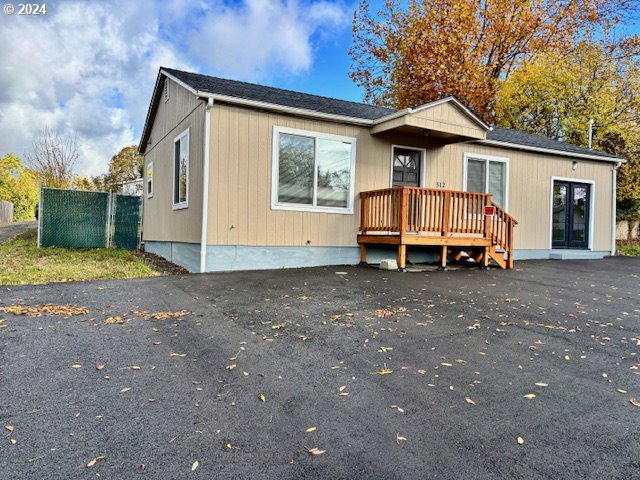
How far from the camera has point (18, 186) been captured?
1030 inches

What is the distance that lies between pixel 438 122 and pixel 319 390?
710cm

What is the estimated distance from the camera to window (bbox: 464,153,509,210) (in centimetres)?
1024

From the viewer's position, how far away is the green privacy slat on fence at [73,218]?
10.4 m

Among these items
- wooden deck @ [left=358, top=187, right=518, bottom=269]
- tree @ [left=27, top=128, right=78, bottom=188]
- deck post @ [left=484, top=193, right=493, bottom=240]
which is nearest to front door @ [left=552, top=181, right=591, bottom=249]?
wooden deck @ [left=358, top=187, right=518, bottom=269]

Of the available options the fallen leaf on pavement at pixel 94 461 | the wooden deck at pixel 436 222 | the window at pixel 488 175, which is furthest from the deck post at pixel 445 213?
the fallen leaf on pavement at pixel 94 461

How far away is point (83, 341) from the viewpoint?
342 cm

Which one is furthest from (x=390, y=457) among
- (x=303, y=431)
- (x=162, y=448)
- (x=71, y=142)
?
(x=71, y=142)

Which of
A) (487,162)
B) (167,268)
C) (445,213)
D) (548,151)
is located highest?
(548,151)

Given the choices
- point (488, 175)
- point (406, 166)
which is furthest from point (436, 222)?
point (488, 175)

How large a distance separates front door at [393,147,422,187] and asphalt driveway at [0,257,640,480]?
4855 millimetres

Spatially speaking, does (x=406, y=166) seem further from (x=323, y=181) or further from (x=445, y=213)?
(x=323, y=181)

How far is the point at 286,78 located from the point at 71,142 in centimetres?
1068

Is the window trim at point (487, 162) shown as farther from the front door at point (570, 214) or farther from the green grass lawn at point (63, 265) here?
the green grass lawn at point (63, 265)

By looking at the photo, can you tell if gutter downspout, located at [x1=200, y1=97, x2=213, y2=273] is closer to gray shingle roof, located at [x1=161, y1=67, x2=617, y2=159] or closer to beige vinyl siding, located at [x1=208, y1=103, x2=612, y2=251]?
beige vinyl siding, located at [x1=208, y1=103, x2=612, y2=251]
